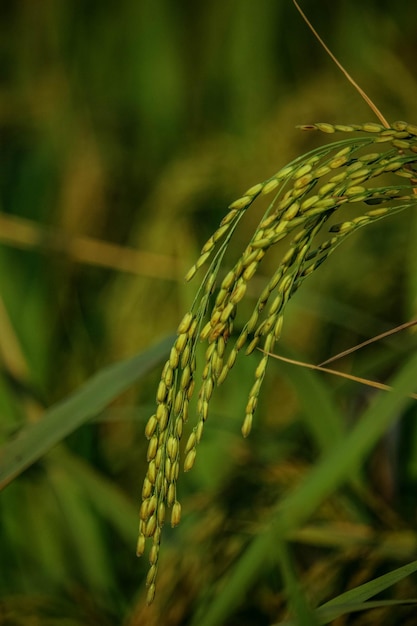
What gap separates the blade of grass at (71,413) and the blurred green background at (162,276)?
0.82 ft

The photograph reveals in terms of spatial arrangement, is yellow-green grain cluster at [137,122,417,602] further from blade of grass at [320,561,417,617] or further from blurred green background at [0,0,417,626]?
blurred green background at [0,0,417,626]

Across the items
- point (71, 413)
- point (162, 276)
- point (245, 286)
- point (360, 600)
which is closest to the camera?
Answer: point (245, 286)

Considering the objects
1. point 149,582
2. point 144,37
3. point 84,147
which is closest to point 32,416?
point 149,582

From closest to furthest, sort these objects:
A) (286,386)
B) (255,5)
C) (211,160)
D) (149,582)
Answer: (149,582), (286,386), (211,160), (255,5)

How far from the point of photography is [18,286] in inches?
73.4

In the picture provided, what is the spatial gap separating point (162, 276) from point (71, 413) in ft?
2.42

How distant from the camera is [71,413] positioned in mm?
936

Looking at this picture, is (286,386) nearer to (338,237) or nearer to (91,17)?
(338,237)

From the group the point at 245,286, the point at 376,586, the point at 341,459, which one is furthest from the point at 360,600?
the point at 245,286

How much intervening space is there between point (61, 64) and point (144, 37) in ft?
1.11

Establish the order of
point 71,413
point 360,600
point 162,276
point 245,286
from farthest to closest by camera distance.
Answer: point 162,276 → point 71,413 → point 360,600 → point 245,286

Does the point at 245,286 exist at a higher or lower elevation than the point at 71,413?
higher

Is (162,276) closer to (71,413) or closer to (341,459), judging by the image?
(71,413)

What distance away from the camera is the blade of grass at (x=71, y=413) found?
0.88 meters
